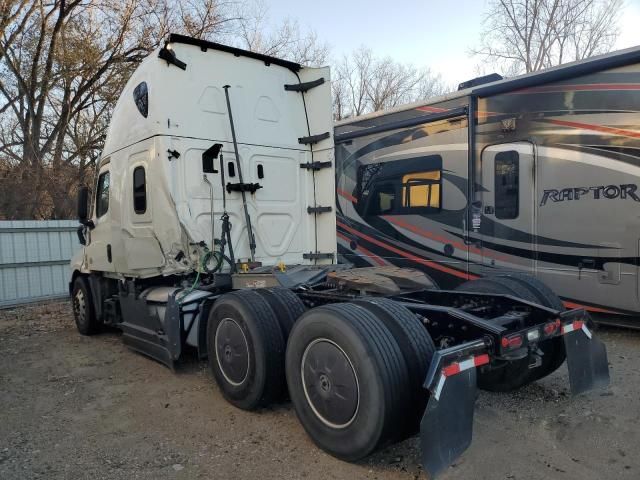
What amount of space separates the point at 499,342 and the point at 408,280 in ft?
4.61

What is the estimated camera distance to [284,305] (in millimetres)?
4207

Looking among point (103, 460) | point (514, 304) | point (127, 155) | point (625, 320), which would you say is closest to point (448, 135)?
point (625, 320)

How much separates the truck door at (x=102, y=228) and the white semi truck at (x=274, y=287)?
0.04 meters

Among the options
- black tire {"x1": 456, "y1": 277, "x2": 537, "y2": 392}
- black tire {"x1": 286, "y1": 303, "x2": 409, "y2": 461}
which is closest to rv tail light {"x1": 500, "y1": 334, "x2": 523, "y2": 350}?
black tire {"x1": 456, "y1": 277, "x2": 537, "y2": 392}

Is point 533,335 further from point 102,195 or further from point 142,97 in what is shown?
point 102,195

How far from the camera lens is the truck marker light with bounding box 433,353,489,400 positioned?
2.80m

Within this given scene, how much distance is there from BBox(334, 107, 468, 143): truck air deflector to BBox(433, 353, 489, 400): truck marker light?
4.66 meters

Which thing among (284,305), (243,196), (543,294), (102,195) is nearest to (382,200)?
(243,196)

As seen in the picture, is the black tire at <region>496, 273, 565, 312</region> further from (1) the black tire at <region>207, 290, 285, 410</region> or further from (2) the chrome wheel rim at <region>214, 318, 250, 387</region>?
(2) the chrome wheel rim at <region>214, 318, 250, 387</region>

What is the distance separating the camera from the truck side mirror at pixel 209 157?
212 inches

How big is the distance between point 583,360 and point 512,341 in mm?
928

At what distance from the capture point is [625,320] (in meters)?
5.90

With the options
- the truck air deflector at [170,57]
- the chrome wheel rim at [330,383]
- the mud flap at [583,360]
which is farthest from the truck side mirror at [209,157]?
the mud flap at [583,360]

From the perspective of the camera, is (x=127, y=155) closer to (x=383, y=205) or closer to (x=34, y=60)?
(x=383, y=205)
